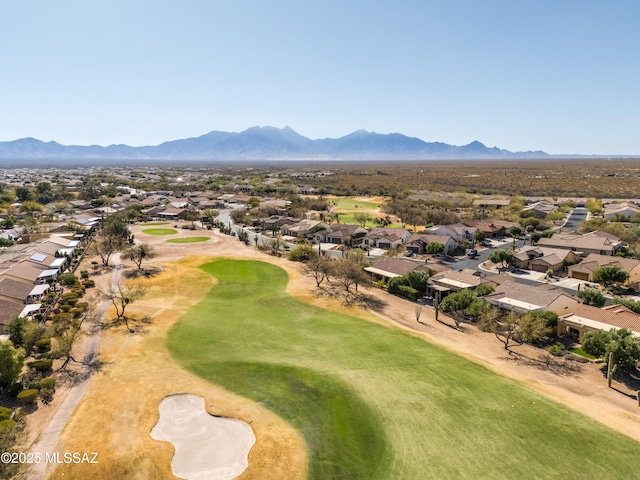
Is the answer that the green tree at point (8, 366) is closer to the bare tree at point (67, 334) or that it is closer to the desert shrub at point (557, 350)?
the bare tree at point (67, 334)

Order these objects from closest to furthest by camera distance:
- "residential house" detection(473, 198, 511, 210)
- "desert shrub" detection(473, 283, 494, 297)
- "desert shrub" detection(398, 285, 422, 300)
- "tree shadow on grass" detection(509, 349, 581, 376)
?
"tree shadow on grass" detection(509, 349, 581, 376) → "desert shrub" detection(473, 283, 494, 297) → "desert shrub" detection(398, 285, 422, 300) → "residential house" detection(473, 198, 511, 210)

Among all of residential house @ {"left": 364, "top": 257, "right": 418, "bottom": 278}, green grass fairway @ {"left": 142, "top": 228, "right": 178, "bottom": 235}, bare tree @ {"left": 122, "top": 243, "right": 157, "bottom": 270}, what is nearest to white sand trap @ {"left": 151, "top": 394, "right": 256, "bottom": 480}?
residential house @ {"left": 364, "top": 257, "right": 418, "bottom": 278}

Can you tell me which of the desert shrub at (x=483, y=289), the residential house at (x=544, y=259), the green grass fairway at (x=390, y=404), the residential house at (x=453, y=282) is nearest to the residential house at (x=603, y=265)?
the residential house at (x=544, y=259)

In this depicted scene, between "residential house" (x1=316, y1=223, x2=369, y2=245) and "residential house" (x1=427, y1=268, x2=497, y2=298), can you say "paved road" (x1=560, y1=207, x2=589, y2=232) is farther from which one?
"residential house" (x1=427, y1=268, x2=497, y2=298)

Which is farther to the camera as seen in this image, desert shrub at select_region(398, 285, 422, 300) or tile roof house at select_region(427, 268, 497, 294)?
desert shrub at select_region(398, 285, 422, 300)

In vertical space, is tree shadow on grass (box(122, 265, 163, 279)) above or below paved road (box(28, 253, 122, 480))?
below

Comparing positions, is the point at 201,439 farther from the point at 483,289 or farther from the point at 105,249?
the point at 105,249
